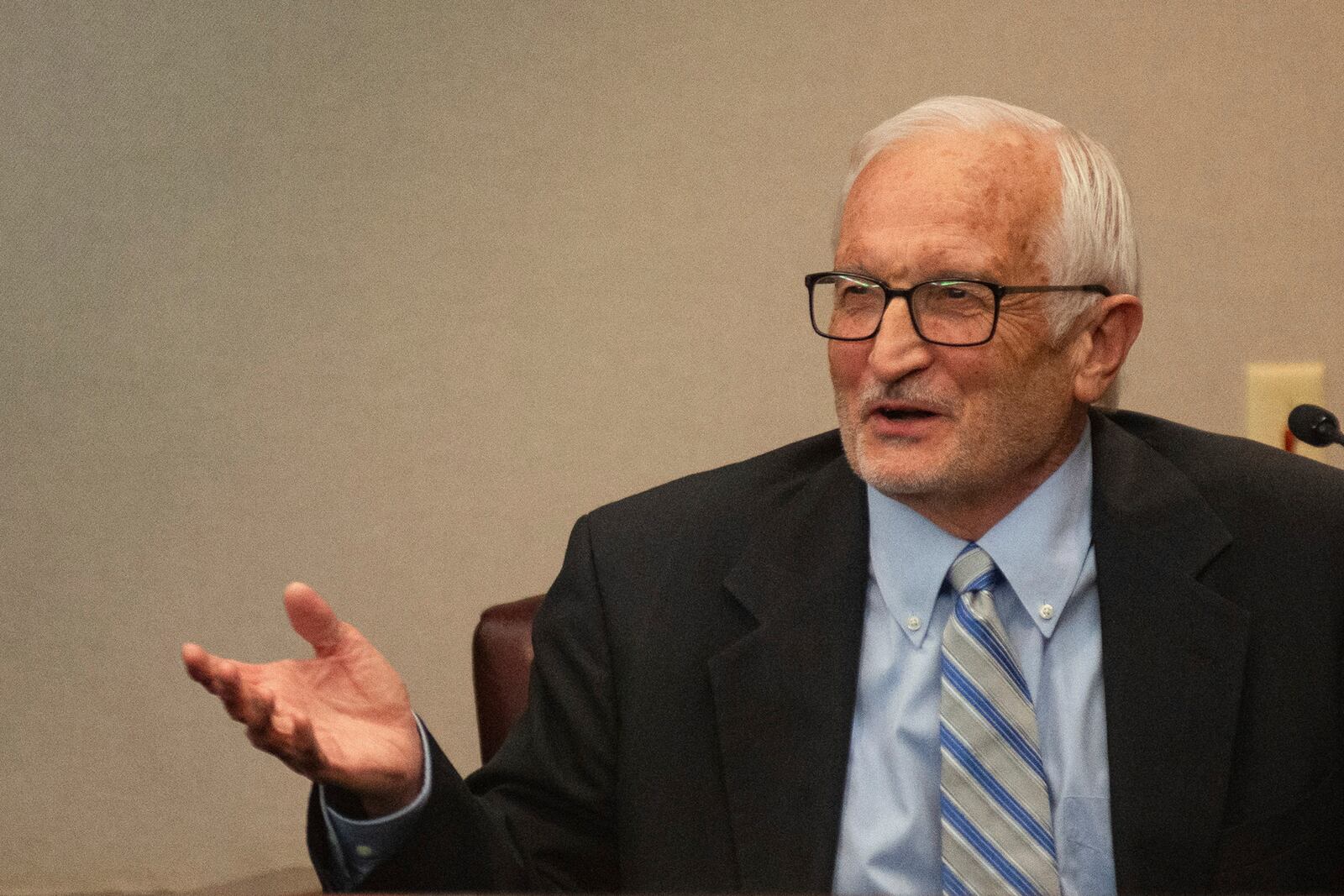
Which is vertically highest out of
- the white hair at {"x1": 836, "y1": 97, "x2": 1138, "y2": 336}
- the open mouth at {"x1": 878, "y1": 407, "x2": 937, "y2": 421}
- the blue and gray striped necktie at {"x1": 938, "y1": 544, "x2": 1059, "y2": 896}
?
the white hair at {"x1": 836, "y1": 97, "x2": 1138, "y2": 336}

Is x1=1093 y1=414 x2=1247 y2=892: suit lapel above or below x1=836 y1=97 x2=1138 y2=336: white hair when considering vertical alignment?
below

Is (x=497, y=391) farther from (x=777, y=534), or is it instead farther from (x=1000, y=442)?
(x=1000, y=442)

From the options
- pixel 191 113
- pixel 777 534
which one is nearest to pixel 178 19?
pixel 191 113

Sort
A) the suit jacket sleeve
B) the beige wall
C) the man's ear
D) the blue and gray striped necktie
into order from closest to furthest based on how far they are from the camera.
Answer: the blue and gray striped necktie < the suit jacket sleeve < the man's ear < the beige wall

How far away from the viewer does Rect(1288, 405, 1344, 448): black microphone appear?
1.57m

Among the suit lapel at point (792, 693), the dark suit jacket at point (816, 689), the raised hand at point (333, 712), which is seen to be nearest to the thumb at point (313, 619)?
the raised hand at point (333, 712)

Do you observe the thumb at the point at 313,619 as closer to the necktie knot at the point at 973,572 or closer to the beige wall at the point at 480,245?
the necktie knot at the point at 973,572

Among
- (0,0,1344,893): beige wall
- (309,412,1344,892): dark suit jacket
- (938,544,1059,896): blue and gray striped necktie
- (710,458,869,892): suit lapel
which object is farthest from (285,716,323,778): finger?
(0,0,1344,893): beige wall

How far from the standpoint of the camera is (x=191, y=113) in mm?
2410

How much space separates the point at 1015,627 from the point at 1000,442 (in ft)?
0.61

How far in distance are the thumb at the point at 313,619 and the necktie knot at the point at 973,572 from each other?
2.03 feet

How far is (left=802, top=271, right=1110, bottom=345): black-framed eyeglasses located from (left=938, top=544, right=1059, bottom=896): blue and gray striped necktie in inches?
10.8

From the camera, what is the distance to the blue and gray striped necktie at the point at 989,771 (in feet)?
4.37

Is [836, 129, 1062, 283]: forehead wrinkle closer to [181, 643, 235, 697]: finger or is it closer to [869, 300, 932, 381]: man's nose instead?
[869, 300, 932, 381]: man's nose
